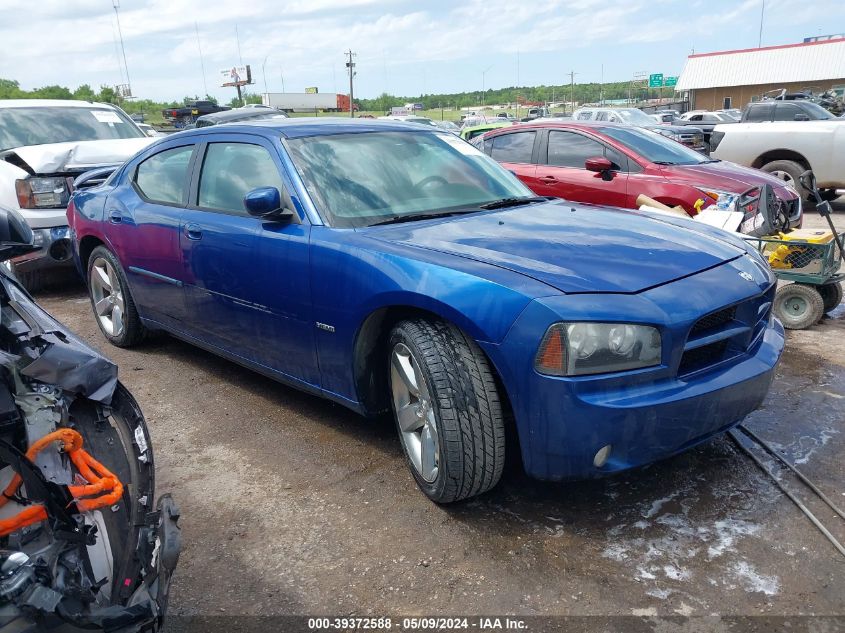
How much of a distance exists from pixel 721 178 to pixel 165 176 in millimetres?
5155

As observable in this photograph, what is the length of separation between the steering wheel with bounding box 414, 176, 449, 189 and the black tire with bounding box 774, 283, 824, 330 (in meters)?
3.06

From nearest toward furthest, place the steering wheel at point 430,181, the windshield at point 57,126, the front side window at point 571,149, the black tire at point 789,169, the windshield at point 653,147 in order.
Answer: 1. the steering wheel at point 430,181
2. the windshield at point 653,147
3. the front side window at point 571,149
4. the windshield at point 57,126
5. the black tire at point 789,169

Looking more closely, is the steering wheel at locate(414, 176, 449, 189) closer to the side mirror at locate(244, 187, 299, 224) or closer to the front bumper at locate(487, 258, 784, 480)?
the side mirror at locate(244, 187, 299, 224)

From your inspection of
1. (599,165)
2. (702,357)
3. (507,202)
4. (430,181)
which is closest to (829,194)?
(599,165)

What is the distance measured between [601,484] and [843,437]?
1360 mm

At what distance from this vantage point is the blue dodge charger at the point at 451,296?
8.44ft

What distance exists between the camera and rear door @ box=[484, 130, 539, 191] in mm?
8039

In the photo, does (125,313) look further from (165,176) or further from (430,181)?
(430,181)

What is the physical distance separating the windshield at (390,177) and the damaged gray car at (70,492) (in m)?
1.60

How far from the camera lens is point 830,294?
5.48 metres

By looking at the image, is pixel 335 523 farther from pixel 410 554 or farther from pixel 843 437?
pixel 843 437

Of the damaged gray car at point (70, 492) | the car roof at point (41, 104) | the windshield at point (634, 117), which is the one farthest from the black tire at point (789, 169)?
the damaged gray car at point (70, 492)

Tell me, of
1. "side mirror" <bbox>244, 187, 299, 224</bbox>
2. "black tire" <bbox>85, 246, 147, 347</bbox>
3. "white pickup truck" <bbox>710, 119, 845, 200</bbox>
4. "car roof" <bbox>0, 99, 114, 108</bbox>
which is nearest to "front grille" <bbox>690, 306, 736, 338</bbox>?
"side mirror" <bbox>244, 187, 299, 224</bbox>

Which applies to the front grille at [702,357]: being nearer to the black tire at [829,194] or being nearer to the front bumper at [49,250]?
the front bumper at [49,250]
